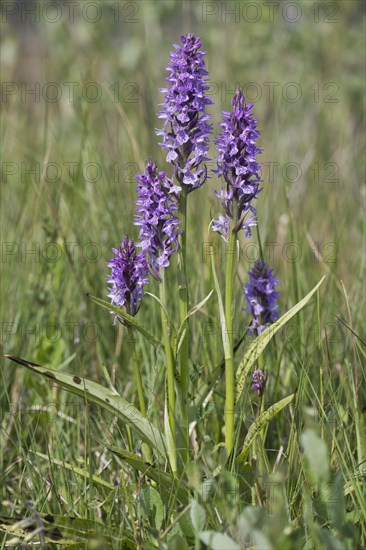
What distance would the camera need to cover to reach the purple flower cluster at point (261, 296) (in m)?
2.43

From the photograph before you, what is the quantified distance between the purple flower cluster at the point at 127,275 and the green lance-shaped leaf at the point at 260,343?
1.13 ft

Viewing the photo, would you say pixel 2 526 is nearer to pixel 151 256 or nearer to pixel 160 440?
pixel 160 440

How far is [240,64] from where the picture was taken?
6.22 meters

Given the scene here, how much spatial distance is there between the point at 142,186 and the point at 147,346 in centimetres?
108

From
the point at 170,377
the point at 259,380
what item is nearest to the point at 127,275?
the point at 170,377

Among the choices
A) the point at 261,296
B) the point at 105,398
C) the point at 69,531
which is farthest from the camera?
the point at 261,296

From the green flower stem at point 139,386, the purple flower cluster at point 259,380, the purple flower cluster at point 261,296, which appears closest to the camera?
the green flower stem at point 139,386

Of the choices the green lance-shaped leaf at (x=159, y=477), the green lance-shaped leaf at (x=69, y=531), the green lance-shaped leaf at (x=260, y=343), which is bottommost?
the green lance-shaped leaf at (x=69, y=531)

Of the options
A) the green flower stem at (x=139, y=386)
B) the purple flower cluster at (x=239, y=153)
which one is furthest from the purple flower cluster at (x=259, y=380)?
the purple flower cluster at (x=239, y=153)

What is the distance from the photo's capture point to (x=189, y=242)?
3586 mm

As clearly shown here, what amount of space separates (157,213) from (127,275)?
205mm

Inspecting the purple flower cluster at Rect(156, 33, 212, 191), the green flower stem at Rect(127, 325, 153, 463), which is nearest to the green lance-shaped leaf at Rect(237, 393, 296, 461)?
the green flower stem at Rect(127, 325, 153, 463)

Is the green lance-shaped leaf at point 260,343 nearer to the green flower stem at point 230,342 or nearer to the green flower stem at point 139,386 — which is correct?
the green flower stem at point 230,342

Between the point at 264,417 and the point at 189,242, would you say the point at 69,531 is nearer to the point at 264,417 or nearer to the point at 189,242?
the point at 264,417
